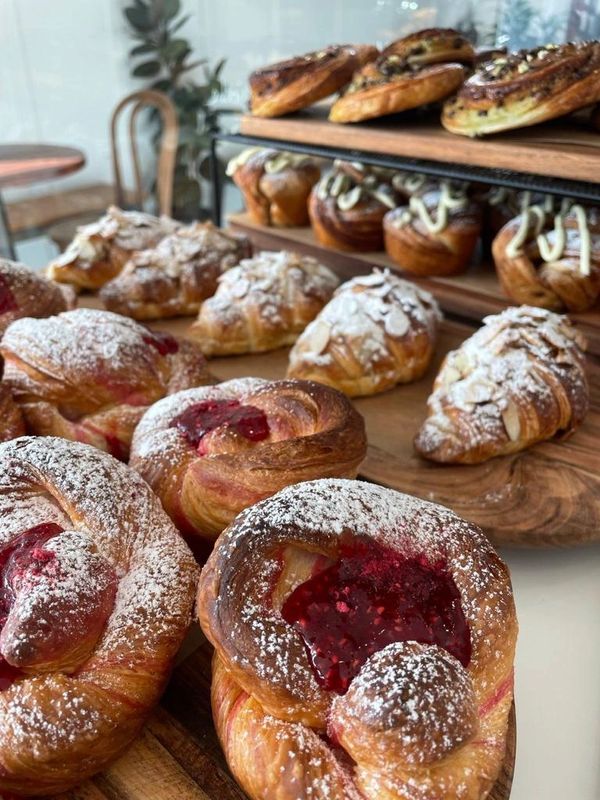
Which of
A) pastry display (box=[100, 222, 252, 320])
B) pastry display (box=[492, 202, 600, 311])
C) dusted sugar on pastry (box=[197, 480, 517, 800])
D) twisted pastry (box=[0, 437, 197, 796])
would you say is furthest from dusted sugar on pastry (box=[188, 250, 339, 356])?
dusted sugar on pastry (box=[197, 480, 517, 800])

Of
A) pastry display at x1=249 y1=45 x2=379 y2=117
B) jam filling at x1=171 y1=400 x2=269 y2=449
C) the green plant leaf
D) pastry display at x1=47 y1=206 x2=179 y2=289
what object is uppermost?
pastry display at x1=249 y1=45 x2=379 y2=117

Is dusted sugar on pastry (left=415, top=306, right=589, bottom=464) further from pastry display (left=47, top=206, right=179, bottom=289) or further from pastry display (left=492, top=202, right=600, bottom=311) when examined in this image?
pastry display (left=47, top=206, right=179, bottom=289)

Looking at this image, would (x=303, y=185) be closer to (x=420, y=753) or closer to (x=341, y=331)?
(x=341, y=331)

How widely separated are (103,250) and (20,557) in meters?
1.39

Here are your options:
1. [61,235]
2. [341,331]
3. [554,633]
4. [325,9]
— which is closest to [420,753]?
[554,633]

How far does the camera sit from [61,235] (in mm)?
2945

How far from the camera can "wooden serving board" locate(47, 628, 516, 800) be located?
711 mm

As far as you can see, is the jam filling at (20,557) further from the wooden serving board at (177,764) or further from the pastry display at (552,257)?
the pastry display at (552,257)

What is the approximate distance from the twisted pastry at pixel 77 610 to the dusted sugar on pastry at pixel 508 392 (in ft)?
1.98

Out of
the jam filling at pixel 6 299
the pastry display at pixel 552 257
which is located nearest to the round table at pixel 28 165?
the jam filling at pixel 6 299

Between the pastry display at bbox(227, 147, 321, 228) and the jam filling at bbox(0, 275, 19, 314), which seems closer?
the jam filling at bbox(0, 275, 19, 314)

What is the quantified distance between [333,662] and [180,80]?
551cm

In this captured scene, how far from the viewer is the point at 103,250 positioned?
6.45 feet

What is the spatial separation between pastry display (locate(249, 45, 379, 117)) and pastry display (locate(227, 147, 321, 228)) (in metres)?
0.27
